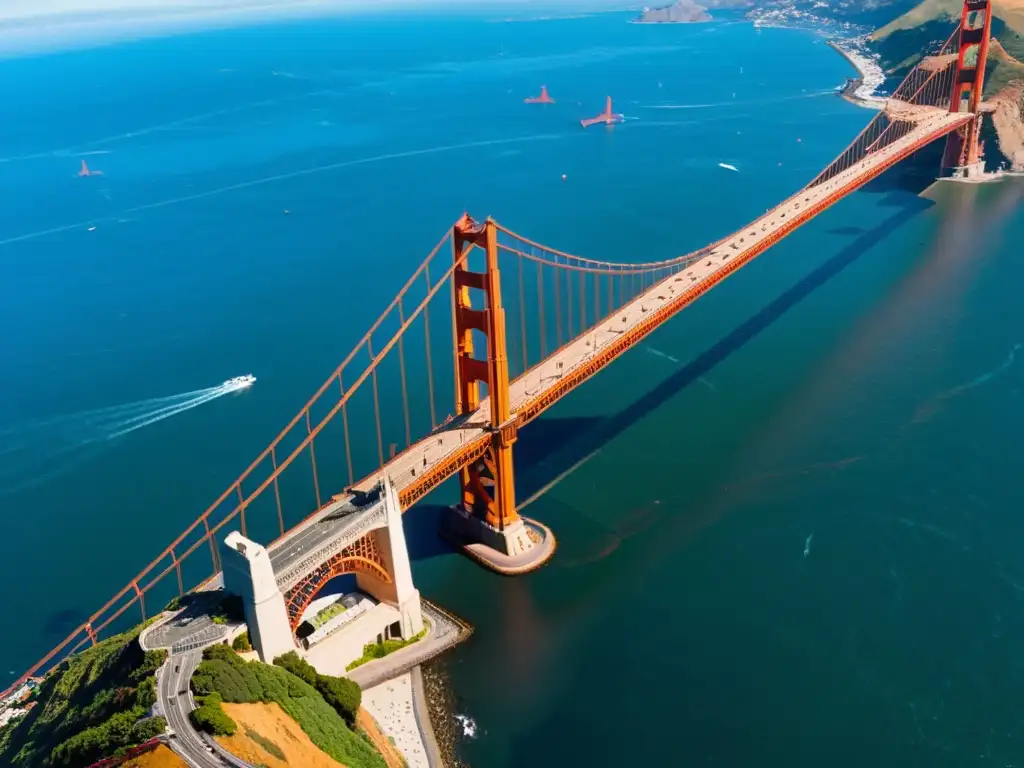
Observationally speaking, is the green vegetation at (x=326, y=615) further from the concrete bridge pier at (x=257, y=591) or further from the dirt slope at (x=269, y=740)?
the dirt slope at (x=269, y=740)

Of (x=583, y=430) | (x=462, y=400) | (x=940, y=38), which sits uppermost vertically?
(x=940, y=38)

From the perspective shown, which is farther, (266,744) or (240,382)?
(240,382)

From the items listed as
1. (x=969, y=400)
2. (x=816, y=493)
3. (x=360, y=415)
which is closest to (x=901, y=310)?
(x=969, y=400)

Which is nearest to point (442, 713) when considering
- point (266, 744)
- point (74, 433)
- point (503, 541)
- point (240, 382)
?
point (266, 744)

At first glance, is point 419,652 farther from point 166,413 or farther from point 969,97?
point 969,97

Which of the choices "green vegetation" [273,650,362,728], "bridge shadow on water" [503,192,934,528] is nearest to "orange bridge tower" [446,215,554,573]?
"bridge shadow on water" [503,192,934,528]

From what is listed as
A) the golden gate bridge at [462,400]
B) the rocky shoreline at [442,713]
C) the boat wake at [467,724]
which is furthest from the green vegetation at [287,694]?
the boat wake at [467,724]

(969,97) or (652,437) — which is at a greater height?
(969,97)
